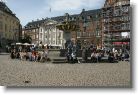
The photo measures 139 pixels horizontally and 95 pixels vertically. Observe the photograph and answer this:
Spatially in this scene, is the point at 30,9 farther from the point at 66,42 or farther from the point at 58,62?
the point at 66,42

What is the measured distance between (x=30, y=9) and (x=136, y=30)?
2060 millimetres

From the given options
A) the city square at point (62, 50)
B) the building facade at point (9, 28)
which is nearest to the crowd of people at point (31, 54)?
the city square at point (62, 50)

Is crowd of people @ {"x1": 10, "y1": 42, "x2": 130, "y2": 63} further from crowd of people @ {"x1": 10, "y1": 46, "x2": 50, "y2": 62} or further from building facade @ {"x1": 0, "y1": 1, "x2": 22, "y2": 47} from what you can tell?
building facade @ {"x1": 0, "y1": 1, "x2": 22, "y2": 47}

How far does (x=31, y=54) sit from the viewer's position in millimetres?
15844

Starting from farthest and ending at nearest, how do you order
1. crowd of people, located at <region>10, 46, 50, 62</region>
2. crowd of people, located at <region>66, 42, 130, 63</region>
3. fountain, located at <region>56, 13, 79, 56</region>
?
fountain, located at <region>56, 13, 79, 56</region>, crowd of people, located at <region>10, 46, 50, 62</region>, crowd of people, located at <region>66, 42, 130, 63</region>

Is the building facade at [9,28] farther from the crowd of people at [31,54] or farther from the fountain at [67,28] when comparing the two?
the fountain at [67,28]

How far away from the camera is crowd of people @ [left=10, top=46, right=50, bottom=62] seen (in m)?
15.0

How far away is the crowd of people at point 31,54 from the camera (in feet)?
49.1

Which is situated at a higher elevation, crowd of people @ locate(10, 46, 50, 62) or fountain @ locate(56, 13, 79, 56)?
fountain @ locate(56, 13, 79, 56)

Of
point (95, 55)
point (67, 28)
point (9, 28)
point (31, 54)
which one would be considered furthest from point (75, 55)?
point (9, 28)

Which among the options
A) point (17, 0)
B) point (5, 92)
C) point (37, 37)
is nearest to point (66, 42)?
point (37, 37)

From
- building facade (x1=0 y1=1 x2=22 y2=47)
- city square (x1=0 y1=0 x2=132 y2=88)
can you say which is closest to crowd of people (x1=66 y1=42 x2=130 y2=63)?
city square (x1=0 y1=0 x2=132 y2=88)

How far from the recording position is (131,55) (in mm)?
6941

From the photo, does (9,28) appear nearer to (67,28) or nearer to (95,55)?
(95,55)
